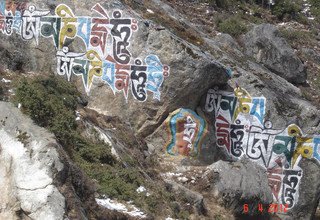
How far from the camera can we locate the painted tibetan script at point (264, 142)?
2009 centimetres

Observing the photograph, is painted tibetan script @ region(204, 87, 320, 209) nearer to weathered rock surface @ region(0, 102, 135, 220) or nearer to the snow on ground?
the snow on ground

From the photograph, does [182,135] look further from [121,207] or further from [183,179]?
[121,207]

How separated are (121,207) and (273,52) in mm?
18254

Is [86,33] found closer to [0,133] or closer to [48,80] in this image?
[48,80]

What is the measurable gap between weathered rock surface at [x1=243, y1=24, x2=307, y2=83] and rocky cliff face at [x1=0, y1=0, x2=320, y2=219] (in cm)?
642

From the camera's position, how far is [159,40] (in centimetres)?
1900

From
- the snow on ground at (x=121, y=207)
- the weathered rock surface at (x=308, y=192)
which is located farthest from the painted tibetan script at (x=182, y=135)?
the snow on ground at (x=121, y=207)

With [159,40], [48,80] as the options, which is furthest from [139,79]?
[48,80]

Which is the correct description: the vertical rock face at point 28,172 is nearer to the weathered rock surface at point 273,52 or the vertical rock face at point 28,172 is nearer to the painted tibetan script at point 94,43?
the painted tibetan script at point 94,43

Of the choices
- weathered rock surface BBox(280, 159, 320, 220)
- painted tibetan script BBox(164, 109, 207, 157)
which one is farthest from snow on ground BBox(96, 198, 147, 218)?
weathered rock surface BBox(280, 159, 320, 220)

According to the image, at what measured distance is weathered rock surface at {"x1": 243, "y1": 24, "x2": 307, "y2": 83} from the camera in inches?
1099

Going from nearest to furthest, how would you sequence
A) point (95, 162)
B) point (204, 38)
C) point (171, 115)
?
point (95, 162) < point (171, 115) < point (204, 38)

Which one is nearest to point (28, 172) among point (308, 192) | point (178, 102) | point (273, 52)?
point (178, 102)

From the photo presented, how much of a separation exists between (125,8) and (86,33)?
1.57m
